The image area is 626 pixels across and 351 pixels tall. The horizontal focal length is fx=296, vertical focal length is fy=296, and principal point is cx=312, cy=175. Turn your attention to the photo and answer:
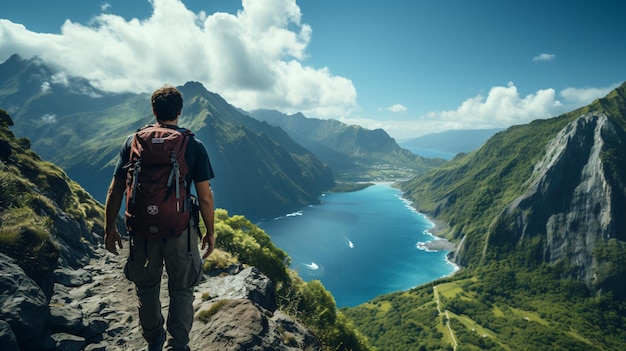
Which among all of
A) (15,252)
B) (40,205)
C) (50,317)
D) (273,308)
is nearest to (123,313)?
(50,317)

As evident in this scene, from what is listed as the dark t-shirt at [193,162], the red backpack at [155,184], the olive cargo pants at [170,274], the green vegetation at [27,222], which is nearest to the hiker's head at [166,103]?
the dark t-shirt at [193,162]

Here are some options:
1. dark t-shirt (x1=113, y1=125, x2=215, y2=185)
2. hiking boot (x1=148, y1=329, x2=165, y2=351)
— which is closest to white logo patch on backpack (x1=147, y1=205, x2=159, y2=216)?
dark t-shirt (x1=113, y1=125, x2=215, y2=185)

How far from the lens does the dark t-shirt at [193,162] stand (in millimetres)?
5805

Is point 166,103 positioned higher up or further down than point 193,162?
higher up

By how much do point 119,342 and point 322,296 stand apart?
2315 centimetres

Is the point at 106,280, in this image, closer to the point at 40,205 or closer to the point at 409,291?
the point at 40,205

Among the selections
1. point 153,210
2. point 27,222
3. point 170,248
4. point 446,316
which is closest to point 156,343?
point 170,248

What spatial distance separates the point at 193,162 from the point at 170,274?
2.30 m

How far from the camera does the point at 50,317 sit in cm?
863

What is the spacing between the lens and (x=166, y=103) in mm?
6051

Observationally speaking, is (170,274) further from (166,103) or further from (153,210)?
(166,103)

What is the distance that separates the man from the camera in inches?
227

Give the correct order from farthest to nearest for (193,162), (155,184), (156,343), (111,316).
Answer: (111,316), (156,343), (193,162), (155,184)

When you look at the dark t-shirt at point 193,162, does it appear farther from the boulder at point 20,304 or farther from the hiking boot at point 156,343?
the boulder at point 20,304
